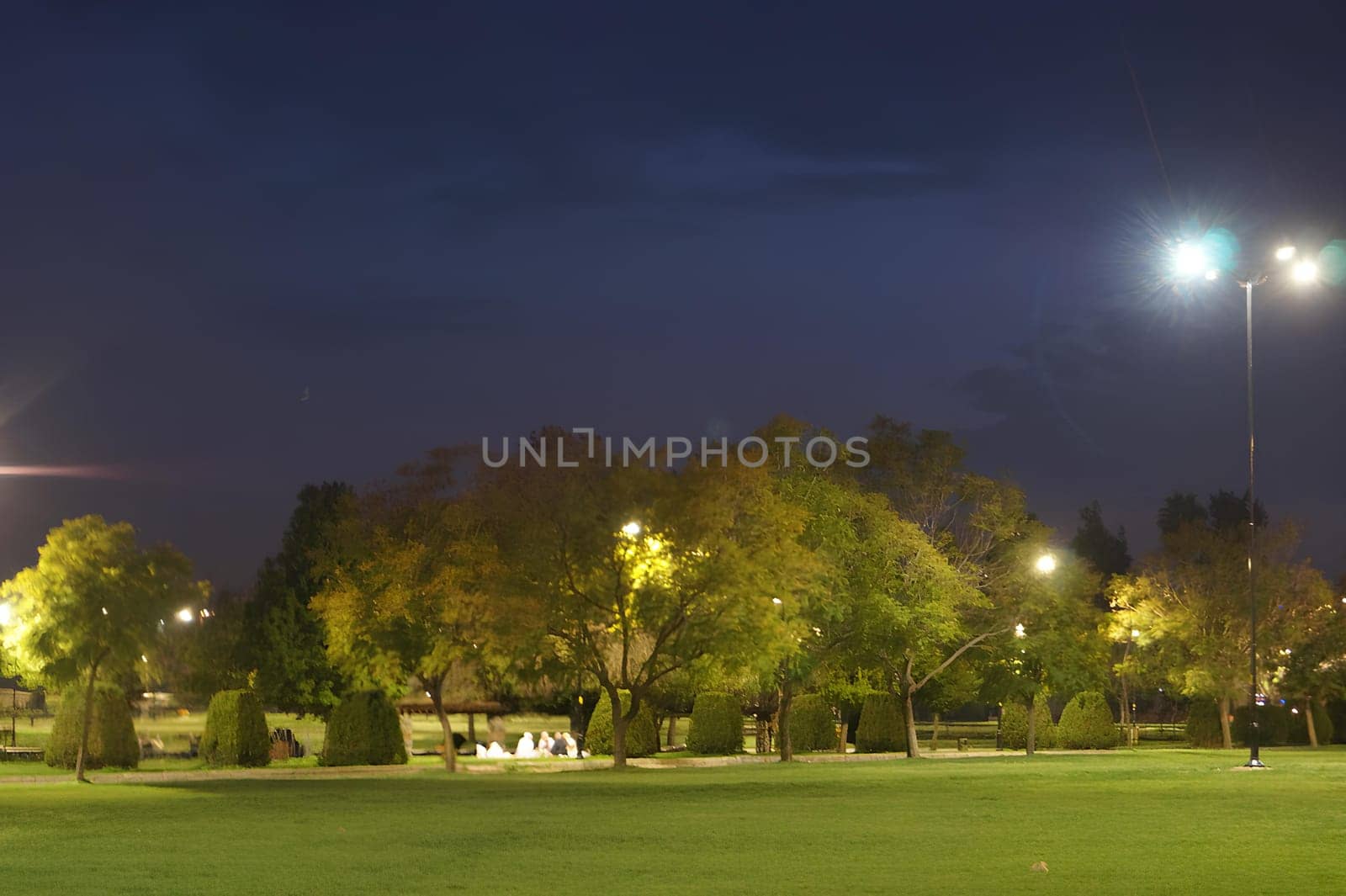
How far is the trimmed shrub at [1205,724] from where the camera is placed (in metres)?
55.3

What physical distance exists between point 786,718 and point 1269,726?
73.7ft

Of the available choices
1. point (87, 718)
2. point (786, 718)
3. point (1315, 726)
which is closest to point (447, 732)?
point (786, 718)

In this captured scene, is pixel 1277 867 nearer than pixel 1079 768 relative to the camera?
Yes

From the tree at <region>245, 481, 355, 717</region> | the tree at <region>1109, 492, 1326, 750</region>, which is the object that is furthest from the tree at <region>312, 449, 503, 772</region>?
the tree at <region>1109, 492, 1326, 750</region>

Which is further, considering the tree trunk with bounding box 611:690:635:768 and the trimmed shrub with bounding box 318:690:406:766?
the trimmed shrub with bounding box 318:690:406:766

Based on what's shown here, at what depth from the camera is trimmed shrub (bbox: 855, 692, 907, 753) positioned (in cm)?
5103

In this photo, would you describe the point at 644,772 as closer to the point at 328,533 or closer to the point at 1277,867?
the point at 328,533

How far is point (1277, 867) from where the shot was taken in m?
13.1

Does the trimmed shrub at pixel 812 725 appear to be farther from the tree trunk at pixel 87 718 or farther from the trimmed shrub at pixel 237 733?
the tree trunk at pixel 87 718

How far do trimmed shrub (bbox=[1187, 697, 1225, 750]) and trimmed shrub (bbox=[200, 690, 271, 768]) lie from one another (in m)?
33.7

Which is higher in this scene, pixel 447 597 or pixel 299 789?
pixel 447 597

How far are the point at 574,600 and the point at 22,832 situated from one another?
19.0 meters

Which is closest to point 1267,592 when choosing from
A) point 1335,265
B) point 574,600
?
point 1335,265

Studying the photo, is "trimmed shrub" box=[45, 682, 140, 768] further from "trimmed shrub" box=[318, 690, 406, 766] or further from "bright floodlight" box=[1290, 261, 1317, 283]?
"bright floodlight" box=[1290, 261, 1317, 283]
